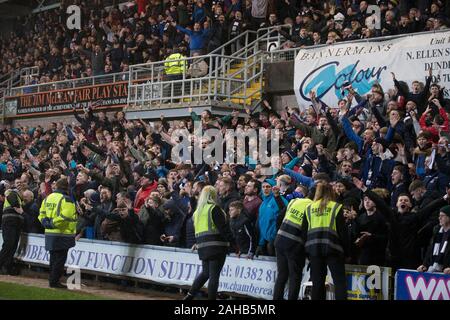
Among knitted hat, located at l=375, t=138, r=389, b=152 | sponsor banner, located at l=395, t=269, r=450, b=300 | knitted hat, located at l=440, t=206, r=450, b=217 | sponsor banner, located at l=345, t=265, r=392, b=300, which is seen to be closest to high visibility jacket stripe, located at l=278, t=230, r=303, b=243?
sponsor banner, located at l=345, t=265, r=392, b=300

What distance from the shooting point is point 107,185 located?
624 inches

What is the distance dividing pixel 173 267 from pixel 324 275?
12.4 feet

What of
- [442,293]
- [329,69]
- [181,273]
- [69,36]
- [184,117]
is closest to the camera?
[442,293]

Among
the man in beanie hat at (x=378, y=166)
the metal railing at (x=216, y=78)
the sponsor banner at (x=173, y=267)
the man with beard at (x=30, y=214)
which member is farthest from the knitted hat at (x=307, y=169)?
the metal railing at (x=216, y=78)

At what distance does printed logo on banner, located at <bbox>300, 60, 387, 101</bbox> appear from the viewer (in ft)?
53.5

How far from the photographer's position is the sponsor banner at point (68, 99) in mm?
24203

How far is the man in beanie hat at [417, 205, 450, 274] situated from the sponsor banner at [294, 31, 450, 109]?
5686 millimetres

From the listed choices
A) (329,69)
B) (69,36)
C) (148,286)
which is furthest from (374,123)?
(69,36)

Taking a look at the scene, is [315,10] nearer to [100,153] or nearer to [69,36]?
[100,153]

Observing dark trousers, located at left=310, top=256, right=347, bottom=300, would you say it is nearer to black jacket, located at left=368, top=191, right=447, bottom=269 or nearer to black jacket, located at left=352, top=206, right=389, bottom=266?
black jacket, located at left=352, top=206, right=389, bottom=266

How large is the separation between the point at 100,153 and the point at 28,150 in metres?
3.45

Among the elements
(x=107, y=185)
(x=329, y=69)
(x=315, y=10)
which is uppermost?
(x=315, y=10)

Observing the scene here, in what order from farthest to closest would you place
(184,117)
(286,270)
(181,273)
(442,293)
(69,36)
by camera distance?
(69,36) < (184,117) < (181,273) < (286,270) < (442,293)

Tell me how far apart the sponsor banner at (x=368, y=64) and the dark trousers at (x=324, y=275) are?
6.12m
